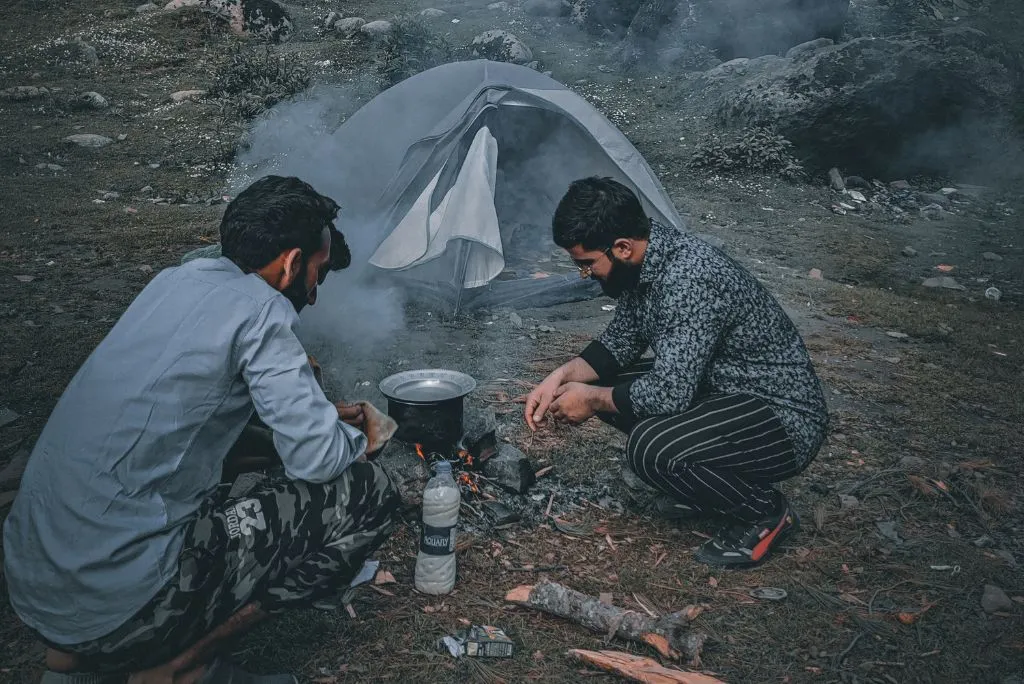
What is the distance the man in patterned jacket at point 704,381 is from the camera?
2725 mm

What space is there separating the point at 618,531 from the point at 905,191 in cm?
833

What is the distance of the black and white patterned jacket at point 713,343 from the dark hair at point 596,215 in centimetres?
16

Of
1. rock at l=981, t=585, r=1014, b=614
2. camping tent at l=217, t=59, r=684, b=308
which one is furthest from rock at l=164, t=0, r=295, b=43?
rock at l=981, t=585, r=1014, b=614

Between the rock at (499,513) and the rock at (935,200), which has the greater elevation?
the rock at (935,200)

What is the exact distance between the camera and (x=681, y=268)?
2.74 meters

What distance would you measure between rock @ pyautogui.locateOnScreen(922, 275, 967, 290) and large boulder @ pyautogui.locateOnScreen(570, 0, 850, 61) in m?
7.34

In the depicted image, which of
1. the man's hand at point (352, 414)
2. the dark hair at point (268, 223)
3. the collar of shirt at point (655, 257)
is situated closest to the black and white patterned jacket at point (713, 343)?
the collar of shirt at point (655, 257)

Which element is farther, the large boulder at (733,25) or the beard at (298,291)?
the large boulder at (733,25)

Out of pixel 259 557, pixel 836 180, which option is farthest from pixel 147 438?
pixel 836 180

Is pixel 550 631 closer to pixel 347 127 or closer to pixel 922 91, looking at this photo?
pixel 347 127

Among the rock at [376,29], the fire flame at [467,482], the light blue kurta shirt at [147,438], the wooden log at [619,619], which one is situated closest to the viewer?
the light blue kurta shirt at [147,438]

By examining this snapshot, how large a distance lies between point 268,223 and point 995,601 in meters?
2.98

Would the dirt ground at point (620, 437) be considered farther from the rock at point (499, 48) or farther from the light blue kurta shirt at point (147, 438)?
the rock at point (499, 48)

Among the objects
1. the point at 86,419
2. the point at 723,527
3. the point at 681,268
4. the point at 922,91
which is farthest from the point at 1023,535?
the point at 922,91
